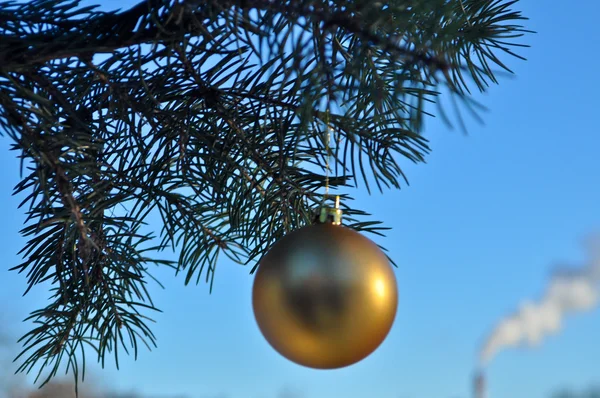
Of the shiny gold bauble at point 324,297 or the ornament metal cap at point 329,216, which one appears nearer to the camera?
the shiny gold bauble at point 324,297

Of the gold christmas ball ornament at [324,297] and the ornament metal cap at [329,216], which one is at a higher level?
the ornament metal cap at [329,216]

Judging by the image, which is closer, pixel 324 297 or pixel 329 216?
pixel 324 297

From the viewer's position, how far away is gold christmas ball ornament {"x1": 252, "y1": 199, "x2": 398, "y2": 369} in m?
0.68

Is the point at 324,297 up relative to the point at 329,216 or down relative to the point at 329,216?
down

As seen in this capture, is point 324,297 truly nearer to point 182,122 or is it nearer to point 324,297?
point 324,297

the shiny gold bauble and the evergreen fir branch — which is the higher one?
the evergreen fir branch

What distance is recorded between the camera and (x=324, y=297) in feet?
2.22

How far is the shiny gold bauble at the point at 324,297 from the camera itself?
677 mm

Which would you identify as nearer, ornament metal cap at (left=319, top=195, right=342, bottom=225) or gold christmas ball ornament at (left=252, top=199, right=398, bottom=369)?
gold christmas ball ornament at (left=252, top=199, right=398, bottom=369)

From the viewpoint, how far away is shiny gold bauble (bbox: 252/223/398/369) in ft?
2.22

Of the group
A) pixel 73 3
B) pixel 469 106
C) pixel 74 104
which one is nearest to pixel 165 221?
pixel 74 104

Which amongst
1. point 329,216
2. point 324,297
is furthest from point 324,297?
point 329,216

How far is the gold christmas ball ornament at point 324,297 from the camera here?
2.22 feet

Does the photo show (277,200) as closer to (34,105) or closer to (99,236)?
(99,236)
